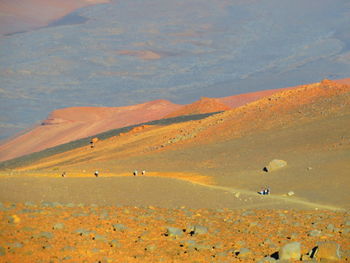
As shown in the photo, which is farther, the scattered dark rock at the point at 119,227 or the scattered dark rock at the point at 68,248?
the scattered dark rock at the point at 119,227

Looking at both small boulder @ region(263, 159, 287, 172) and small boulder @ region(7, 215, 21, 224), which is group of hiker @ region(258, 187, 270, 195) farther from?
small boulder @ region(7, 215, 21, 224)

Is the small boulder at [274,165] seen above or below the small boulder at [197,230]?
above

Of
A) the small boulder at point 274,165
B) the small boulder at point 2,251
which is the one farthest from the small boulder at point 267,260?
the small boulder at point 274,165

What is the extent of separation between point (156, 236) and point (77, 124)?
267 feet

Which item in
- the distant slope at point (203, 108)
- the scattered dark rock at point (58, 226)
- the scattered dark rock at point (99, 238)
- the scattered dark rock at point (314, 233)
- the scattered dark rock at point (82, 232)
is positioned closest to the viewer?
the scattered dark rock at point (99, 238)

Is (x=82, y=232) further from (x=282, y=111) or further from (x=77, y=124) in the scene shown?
(x=77, y=124)

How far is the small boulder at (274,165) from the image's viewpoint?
2583 cm

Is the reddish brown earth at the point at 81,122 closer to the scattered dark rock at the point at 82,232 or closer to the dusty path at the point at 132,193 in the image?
the dusty path at the point at 132,193

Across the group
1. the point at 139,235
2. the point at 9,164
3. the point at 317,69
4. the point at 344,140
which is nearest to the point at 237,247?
the point at 139,235

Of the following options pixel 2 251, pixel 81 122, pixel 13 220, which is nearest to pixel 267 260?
pixel 2 251

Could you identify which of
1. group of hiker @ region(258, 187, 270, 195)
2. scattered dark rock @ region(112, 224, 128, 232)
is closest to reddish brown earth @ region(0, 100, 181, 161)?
group of hiker @ region(258, 187, 270, 195)

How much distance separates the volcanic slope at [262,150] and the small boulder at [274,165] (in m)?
0.29

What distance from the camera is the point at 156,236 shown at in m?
10.6

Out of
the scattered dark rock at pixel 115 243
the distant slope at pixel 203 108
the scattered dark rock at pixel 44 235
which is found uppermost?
the distant slope at pixel 203 108
